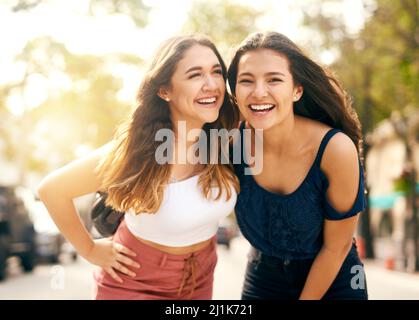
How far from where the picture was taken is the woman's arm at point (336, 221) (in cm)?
288

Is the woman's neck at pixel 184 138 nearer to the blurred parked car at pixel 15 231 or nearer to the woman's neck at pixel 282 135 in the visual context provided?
the woman's neck at pixel 282 135

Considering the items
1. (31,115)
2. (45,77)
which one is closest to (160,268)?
(45,77)

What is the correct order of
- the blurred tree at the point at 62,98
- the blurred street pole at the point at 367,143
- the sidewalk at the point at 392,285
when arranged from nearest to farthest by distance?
the sidewalk at the point at 392,285
the blurred street pole at the point at 367,143
the blurred tree at the point at 62,98

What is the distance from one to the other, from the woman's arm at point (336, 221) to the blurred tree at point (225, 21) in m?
16.8

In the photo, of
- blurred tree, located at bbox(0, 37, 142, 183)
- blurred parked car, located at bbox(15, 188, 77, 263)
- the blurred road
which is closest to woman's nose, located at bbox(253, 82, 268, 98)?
the blurred road

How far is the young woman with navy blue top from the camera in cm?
294

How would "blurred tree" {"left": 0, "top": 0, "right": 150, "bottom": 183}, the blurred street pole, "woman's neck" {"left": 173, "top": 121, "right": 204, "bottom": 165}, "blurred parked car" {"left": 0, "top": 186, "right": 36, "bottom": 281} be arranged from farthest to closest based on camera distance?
1. "blurred tree" {"left": 0, "top": 0, "right": 150, "bottom": 183}
2. the blurred street pole
3. "blurred parked car" {"left": 0, "top": 186, "right": 36, "bottom": 281}
4. "woman's neck" {"left": 173, "top": 121, "right": 204, "bottom": 165}

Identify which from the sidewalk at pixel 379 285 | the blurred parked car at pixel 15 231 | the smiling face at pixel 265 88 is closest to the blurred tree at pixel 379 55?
the sidewalk at pixel 379 285

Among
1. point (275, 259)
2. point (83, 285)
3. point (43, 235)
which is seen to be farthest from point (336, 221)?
point (43, 235)

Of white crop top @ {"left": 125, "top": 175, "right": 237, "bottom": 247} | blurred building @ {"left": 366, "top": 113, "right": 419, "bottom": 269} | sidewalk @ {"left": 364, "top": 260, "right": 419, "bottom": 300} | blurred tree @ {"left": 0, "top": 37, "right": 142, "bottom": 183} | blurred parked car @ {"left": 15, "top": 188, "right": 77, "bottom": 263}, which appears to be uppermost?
blurred tree @ {"left": 0, "top": 37, "right": 142, "bottom": 183}

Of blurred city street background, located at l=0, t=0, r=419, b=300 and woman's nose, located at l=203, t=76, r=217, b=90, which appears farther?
blurred city street background, located at l=0, t=0, r=419, b=300

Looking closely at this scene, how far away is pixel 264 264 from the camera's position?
3.18 m

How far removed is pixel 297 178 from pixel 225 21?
17.8m

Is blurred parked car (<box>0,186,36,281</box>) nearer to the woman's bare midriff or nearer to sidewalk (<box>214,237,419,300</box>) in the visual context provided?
sidewalk (<box>214,237,419,300</box>)
